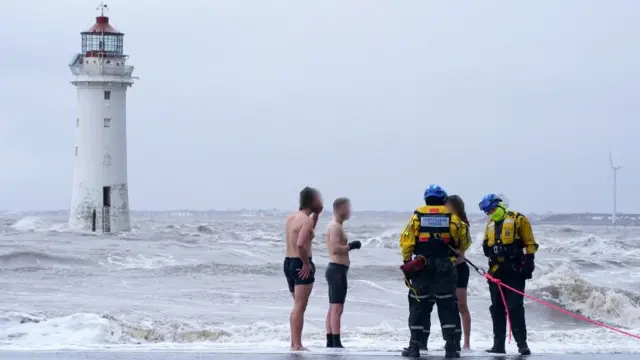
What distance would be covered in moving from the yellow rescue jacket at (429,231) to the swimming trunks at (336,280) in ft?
4.27

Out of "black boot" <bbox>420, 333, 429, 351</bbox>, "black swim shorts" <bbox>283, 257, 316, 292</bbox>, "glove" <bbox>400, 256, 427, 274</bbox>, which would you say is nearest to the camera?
"glove" <bbox>400, 256, 427, 274</bbox>

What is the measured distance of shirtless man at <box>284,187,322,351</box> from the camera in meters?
11.5

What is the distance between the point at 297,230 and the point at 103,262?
2006 centimetres

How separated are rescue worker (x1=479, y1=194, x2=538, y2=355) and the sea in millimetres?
883

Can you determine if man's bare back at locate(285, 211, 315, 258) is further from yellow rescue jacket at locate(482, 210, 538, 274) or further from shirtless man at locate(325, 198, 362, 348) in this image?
yellow rescue jacket at locate(482, 210, 538, 274)

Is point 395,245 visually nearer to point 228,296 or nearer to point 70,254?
point 70,254

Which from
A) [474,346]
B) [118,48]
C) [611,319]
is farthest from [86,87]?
[474,346]

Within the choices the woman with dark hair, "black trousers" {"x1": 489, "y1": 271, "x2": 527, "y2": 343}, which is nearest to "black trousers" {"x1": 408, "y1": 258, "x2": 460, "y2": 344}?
the woman with dark hair

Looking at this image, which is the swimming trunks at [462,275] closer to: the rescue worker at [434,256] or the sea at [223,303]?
the sea at [223,303]

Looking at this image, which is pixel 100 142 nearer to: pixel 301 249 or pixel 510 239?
pixel 301 249

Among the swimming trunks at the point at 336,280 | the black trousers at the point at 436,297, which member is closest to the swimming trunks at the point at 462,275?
the black trousers at the point at 436,297

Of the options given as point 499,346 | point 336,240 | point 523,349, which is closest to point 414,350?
point 499,346

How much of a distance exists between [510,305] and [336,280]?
1887mm

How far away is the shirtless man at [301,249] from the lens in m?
11.5
